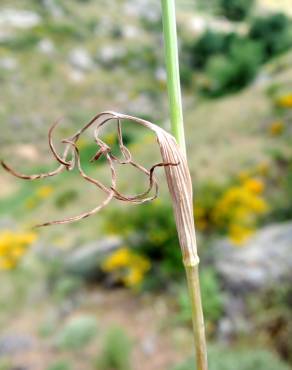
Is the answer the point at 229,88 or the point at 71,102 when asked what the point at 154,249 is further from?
the point at 71,102

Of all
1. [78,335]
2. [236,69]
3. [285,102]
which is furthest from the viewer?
[236,69]

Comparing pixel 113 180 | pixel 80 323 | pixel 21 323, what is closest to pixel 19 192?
pixel 21 323

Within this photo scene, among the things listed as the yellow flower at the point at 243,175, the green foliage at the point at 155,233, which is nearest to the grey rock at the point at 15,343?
the green foliage at the point at 155,233

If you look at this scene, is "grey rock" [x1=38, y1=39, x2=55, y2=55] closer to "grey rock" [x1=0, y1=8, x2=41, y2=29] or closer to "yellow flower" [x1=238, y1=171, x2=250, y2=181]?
"grey rock" [x1=0, y1=8, x2=41, y2=29]

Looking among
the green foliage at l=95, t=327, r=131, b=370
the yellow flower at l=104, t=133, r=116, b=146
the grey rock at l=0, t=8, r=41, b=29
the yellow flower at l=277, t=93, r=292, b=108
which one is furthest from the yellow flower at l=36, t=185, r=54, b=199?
the grey rock at l=0, t=8, r=41, b=29

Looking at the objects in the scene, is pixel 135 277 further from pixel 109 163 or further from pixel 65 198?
pixel 65 198

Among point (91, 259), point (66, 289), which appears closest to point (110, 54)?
point (91, 259)
